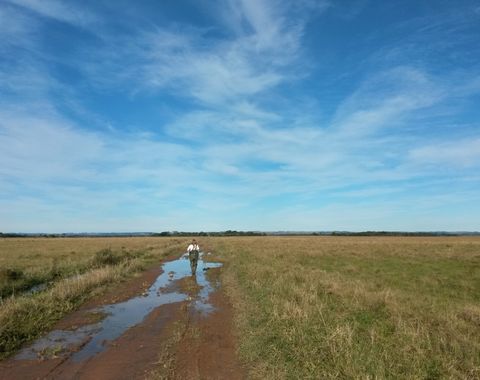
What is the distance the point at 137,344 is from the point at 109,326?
2.42m

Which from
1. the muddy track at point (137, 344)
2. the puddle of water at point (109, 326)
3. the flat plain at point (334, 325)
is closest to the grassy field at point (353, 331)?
the flat plain at point (334, 325)

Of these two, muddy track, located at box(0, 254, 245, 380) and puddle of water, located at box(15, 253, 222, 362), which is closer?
muddy track, located at box(0, 254, 245, 380)

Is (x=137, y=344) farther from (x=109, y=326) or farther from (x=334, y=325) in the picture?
(x=334, y=325)

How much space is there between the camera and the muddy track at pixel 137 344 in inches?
300

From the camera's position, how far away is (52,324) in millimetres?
11727

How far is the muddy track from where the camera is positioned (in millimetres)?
7617

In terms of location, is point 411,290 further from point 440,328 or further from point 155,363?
point 155,363

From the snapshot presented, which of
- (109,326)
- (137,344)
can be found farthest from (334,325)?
(109,326)

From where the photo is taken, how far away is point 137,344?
9617 mm

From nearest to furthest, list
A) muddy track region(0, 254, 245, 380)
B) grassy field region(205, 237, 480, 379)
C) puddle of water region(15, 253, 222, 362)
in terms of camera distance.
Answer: grassy field region(205, 237, 480, 379), muddy track region(0, 254, 245, 380), puddle of water region(15, 253, 222, 362)

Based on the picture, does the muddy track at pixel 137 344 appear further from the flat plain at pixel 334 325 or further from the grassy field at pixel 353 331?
the grassy field at pixel 353 331

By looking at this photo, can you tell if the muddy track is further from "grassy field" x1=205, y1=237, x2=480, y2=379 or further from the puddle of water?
"grassy field" x1=205, y1=237, x2=480, y2=379

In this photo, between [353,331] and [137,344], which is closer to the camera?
[353,331]

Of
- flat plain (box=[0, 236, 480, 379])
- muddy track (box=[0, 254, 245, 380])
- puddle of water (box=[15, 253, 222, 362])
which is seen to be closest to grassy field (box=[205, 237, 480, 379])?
flat plain (box=[0, 236, 480, 379])
